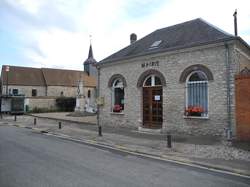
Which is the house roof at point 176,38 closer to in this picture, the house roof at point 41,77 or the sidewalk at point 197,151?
the sidewalk at point 197,151

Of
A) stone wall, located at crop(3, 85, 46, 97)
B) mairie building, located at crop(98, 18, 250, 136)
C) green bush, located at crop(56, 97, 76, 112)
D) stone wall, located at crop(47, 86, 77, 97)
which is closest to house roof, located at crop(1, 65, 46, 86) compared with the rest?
stone wall, located at crop(3, 85, 46, 97)

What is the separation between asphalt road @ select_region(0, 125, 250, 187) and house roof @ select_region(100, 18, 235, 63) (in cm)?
707

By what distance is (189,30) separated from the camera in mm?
14633

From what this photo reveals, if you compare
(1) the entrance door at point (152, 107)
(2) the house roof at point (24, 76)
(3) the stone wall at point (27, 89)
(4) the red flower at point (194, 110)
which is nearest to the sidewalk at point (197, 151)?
(4) the red flower at point (194, 110)

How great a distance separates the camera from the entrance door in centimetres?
1428

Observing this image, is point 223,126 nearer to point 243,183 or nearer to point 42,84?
point 243,183

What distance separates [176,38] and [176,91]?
3.33 metres

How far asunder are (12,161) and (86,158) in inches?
79.7

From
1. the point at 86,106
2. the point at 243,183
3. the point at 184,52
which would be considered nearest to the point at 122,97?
the point at 184,52

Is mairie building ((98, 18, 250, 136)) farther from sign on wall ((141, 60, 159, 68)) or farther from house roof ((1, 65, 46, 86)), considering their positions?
house roof ((1, 65, 46, 86))

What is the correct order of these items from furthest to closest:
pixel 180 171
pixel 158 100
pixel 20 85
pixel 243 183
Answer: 1. pixel 20 85
2. pixel 158 100
3. pixel 180 171
4. pixel 243 183

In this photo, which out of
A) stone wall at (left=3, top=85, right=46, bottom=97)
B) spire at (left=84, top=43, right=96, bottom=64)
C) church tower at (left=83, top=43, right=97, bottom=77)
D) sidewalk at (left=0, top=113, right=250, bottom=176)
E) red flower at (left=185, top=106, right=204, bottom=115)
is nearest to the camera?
sidewalk at (left=0, top=113, right=250, bottom=176)

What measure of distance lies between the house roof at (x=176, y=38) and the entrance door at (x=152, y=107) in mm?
2194

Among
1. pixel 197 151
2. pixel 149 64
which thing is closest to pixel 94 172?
pixel 197 151
